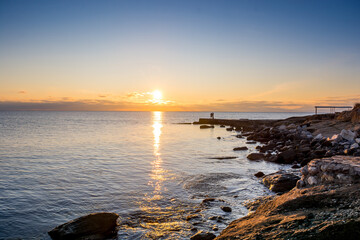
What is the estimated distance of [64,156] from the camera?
2281 centimetres

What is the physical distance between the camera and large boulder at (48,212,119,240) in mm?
7691

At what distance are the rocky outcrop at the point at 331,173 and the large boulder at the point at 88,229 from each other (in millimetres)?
6257

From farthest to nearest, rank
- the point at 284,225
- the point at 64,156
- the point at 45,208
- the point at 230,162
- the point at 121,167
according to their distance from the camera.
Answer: the point at 64,156 → the point at 230,162 → the point at 121,167 → the point at 45,208 → the point at 284,225

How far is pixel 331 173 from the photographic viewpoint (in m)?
7.08

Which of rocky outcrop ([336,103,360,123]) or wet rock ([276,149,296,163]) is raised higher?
rocky outcrop ([336,103,360,123])

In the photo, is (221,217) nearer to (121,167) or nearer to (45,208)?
(45,208)

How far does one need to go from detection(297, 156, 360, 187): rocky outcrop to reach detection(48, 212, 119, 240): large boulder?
20.5 ft

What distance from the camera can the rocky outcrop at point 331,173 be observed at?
21.4 ft

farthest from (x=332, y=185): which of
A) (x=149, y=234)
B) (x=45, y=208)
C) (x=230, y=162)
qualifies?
(x=230, y=162)

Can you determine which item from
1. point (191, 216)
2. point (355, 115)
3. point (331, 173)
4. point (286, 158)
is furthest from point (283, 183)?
point (355, 115)

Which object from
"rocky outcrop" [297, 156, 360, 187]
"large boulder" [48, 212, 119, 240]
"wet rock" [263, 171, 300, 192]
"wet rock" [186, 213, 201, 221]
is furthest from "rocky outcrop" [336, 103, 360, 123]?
"large boulder" [48, 212, 119, 240]

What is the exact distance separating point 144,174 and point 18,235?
863 cm

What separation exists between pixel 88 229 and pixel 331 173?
7.47 meters

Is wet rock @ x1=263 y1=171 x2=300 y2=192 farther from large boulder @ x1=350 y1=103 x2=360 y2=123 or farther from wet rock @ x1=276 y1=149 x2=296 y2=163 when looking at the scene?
large boulder @ x1=350 y1=103 x2=360 y2=123
